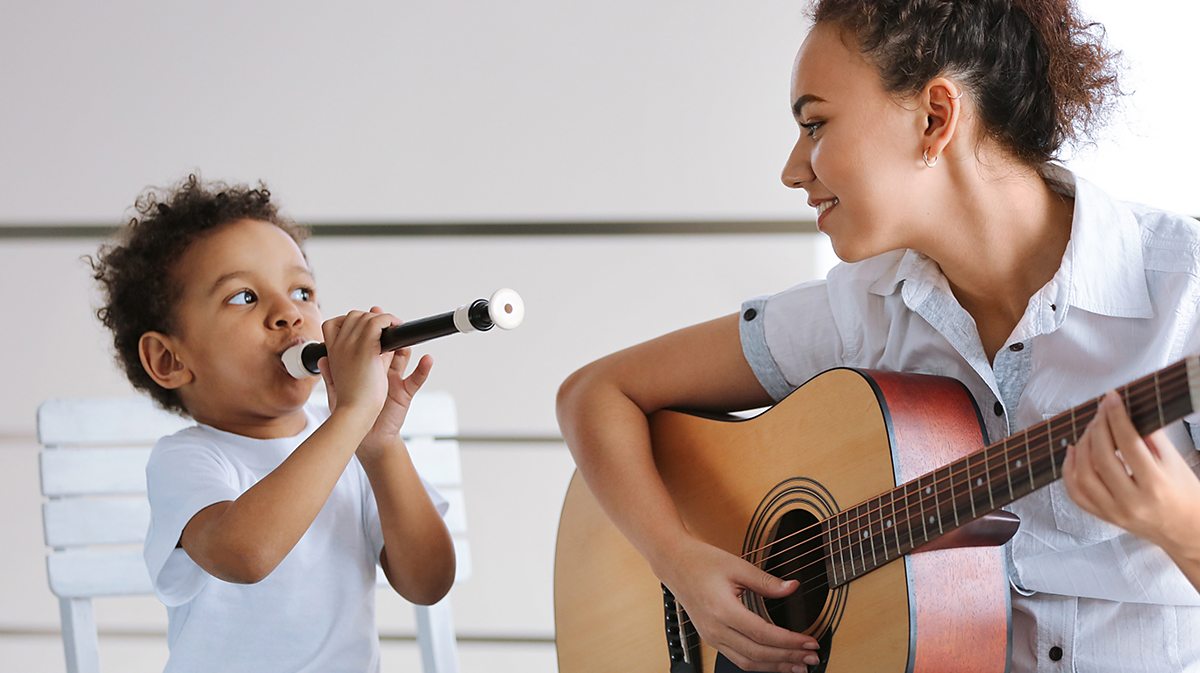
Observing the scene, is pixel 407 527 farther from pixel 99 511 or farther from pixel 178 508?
pixel 99 511

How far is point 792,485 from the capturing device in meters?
1.07

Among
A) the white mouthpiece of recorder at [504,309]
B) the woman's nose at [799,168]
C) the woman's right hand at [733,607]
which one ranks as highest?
the woman's nose at [799,168]

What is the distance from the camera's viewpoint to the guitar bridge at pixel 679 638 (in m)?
1.15

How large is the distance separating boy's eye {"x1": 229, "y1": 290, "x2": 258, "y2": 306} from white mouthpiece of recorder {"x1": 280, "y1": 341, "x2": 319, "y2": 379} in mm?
93

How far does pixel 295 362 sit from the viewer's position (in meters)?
1.21

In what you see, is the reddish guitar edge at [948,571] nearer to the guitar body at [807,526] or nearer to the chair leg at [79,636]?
the guitar body at [807,526]

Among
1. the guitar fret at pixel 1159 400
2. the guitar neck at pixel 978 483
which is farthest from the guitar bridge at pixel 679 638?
Answer: the guitar fret at pixel 1159 400

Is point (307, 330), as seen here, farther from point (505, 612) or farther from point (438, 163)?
point (505, 612)

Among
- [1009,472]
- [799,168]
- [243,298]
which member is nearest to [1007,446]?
[1009,472]

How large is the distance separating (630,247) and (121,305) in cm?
73

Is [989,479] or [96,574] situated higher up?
[989,479]

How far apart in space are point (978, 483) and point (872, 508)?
0.12 m

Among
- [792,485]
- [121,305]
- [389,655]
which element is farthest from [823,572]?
[389,655]

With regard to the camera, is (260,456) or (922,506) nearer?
(922,506)
